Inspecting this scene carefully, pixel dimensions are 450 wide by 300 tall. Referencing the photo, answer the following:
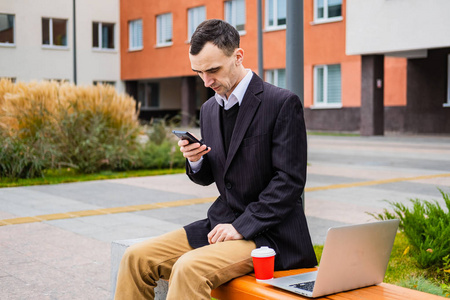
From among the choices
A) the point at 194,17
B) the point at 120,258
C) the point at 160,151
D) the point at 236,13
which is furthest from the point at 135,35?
the point at 120,258

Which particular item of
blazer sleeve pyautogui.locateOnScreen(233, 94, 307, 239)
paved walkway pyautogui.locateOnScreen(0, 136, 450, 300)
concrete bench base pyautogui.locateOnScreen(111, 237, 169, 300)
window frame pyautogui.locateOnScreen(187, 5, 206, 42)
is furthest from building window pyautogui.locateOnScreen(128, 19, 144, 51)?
blazer sleeve pyautogui.locateOnScreen(233, 94, 307, 239)

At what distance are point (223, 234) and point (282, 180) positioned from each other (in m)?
0.38

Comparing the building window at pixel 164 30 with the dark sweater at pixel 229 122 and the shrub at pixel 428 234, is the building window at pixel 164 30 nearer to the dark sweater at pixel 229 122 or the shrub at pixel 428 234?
the shrub at pixel 428 234

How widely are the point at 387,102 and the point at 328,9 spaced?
4.48 meters

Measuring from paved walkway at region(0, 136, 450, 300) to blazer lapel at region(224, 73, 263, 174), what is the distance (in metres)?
1.83

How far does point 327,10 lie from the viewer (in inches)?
1042

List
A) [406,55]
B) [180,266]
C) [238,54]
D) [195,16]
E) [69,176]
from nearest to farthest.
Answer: [180,266], [238,54], [69,176], [406,55], [195,16]

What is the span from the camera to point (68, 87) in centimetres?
1279

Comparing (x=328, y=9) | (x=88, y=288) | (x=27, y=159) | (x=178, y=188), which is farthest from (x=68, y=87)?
(x=328, y=9)

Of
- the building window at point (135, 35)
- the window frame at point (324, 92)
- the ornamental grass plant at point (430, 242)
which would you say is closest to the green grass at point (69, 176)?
the ornamental grass plant at point (430, 242)

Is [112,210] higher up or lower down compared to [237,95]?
lower down

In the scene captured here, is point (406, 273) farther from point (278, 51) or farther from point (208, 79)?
point (278, 51)

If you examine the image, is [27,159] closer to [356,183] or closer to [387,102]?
[356,183]

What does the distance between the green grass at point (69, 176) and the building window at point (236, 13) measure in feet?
58.9
